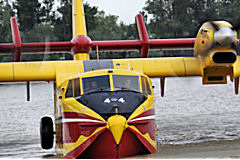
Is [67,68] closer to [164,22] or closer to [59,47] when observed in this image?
[59,47]

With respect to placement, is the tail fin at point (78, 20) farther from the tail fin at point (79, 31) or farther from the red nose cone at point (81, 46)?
the red nose cone at point (81, 46)

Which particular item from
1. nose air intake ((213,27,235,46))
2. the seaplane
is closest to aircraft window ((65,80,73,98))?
the seaplane

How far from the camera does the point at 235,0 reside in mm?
17531

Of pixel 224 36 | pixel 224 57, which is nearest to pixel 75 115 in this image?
pixel 224 36

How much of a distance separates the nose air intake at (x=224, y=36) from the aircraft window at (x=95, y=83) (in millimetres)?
3840

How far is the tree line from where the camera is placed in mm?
14773

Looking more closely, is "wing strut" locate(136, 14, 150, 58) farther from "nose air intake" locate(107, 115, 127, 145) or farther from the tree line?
"nose air intake" locate(107, 115, 127, 145)

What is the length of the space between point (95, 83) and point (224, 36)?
412 cm

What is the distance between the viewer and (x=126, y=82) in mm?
9078

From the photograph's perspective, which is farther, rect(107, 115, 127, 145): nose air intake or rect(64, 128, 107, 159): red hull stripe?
rect(64, 128, 107, 159): red hull stripe

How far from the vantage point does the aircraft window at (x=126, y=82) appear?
8930mm

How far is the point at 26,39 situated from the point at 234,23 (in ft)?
108

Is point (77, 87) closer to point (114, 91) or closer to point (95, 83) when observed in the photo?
point (95, 83)

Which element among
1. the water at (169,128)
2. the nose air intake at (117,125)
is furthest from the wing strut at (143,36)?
the nose air intake at (117,125)
